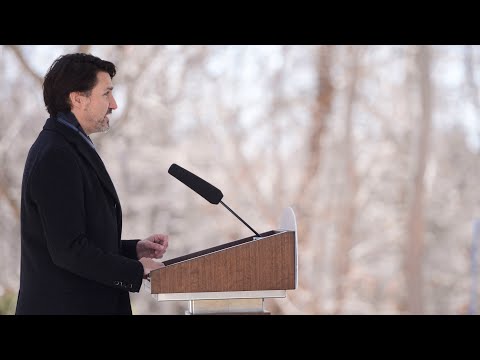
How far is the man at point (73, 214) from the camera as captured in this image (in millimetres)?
1659

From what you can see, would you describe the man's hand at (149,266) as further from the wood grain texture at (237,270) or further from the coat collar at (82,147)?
the coat collar at (82,147)

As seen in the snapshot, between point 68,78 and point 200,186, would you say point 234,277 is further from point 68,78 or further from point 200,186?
point 68,78

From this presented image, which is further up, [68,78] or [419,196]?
[419,196]

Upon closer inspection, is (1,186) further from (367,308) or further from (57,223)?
(57,223)

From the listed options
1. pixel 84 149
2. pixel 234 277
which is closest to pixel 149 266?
pixel 234 277

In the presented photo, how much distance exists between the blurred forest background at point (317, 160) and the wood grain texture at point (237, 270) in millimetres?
5168

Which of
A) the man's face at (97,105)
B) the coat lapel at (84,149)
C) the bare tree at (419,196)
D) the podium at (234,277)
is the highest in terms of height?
the bare tree at (419,196)

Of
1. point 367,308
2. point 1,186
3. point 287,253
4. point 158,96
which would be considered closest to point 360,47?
point 158,96

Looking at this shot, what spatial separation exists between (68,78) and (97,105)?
0.10 m

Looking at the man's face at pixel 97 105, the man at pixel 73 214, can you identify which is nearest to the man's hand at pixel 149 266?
the man at pixel 73 214

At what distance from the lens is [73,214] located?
166cm

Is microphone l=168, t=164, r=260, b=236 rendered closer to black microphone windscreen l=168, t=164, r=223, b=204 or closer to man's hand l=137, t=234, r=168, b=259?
black microphone windscreen l=168, t=164, r=223, b=204

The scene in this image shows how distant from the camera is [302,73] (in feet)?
22.8
